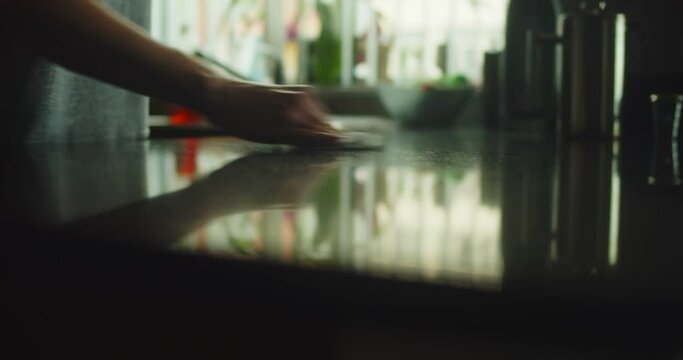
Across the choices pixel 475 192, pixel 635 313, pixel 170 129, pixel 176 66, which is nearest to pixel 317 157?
pixel 176 66

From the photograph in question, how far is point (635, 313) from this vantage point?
0.73ft

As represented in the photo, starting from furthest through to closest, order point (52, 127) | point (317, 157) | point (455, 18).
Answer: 1. point (455, 18)
2. point (52, 127)
3. point (317, 157)

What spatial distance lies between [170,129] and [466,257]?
1.17 meters

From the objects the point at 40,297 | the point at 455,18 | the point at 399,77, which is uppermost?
the point at 455,18

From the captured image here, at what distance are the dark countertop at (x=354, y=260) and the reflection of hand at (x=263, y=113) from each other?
0.36 meters

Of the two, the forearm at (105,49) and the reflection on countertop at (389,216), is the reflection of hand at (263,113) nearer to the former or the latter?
the forearm at (105,49)

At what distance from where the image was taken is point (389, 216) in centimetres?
38

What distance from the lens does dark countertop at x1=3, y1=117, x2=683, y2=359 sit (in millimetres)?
236

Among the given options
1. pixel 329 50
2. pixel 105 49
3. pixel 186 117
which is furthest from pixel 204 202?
pixel 329 50

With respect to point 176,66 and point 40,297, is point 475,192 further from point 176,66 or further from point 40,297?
point 176,66

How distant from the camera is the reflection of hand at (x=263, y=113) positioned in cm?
88

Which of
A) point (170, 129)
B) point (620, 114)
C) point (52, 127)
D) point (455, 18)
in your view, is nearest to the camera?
point (52, 127)

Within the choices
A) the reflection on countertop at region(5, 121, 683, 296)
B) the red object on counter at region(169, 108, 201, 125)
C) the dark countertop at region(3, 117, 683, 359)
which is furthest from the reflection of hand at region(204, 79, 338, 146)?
the red object on counter at region(169, 108, 201, 125)

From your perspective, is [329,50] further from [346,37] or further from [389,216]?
[389,216]
